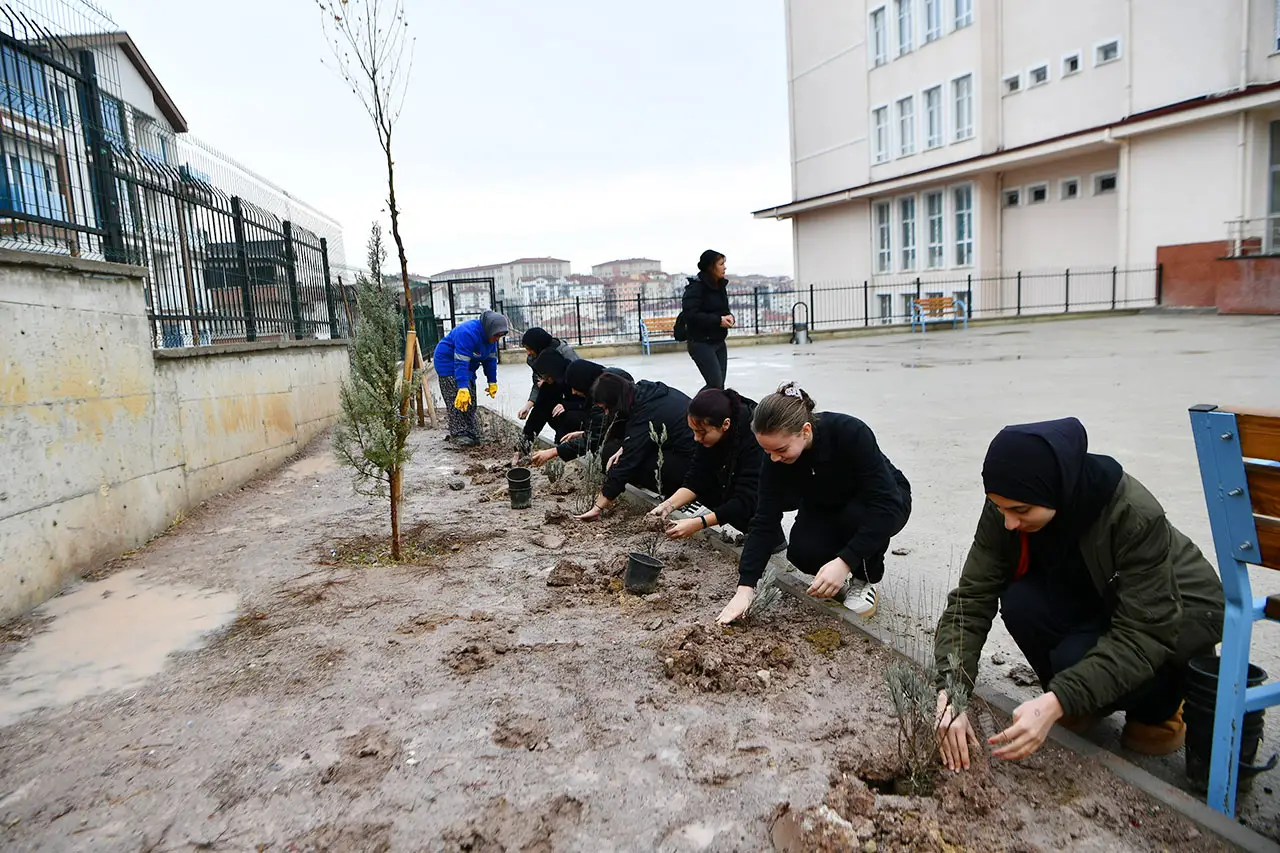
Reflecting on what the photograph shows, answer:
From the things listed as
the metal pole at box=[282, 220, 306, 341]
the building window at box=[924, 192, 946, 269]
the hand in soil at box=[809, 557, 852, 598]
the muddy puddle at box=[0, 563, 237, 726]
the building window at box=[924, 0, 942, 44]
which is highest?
the building window at box=[924, 0, 942, 44]

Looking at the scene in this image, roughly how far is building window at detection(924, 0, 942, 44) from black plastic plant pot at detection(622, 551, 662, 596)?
83.3 ft

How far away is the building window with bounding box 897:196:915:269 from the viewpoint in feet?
87.2

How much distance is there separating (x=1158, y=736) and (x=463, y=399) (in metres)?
6.30

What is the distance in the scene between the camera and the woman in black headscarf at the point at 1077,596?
1.95 m

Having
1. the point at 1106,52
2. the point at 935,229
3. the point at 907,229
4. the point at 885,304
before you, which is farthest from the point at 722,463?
the point at 885,304

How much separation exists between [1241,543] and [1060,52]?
24108 mm

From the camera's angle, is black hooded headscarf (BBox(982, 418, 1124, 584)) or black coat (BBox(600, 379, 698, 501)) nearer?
black hooded headscarf (BBox(982, 418, 1124, 584))

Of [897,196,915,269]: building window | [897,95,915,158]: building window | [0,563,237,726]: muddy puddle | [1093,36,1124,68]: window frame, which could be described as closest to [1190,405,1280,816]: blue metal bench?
[0,563,237,726]: muddy puddle

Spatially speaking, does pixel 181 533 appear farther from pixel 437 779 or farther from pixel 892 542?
pixel 892 542

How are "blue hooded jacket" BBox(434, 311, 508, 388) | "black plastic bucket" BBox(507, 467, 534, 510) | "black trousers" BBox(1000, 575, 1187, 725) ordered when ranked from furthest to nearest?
"blue hooded jacket" BBox(434, 311, 508, 388), "black plastic bucket" BBox(507, 467, 534, 510), "black trousers" BBox(1000, 575, 1187, 725)

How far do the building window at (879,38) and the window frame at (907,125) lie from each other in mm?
1505

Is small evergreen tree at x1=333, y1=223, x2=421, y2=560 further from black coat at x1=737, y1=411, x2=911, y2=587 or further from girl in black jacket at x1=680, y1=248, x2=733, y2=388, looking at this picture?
girl in black jacket at x1=680, y1=248, x2=733, y2=388

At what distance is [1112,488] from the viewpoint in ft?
6.63

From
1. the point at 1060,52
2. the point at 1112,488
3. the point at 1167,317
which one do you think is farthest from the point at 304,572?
the point at 1060,52
